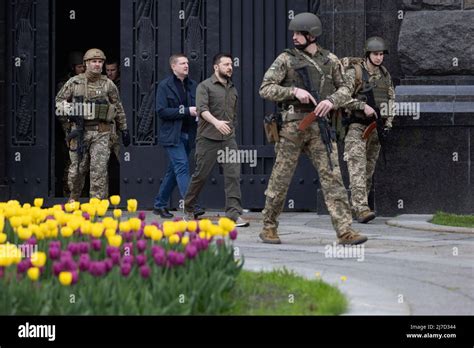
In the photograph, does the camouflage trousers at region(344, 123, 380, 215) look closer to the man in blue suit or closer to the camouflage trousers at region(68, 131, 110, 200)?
the man in blue suit

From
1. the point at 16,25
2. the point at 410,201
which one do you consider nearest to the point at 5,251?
the point at 410,201

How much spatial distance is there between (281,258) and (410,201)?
4516 mm

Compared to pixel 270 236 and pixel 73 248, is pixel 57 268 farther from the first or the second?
pixel 270 236

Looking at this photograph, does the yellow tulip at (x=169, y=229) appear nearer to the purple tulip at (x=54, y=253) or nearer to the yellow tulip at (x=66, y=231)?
the yellow tulip at (x=66, y=231)

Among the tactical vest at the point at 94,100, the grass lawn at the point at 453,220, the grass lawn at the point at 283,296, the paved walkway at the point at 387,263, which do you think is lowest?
the paved walkway at the point at 387,263

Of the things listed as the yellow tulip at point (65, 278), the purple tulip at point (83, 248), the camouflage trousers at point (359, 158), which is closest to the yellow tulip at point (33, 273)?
the yellow tulip at point (65, 278)

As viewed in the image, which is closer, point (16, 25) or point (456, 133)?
point (456, 133)

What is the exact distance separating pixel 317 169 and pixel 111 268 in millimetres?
4905

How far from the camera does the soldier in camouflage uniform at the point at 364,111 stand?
566 inches

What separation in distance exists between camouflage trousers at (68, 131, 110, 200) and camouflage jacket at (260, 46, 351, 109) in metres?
4.08

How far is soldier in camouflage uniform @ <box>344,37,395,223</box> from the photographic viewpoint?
1438 centimetres

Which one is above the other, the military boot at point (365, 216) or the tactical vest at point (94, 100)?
the tactical vest at point (94, 100)
